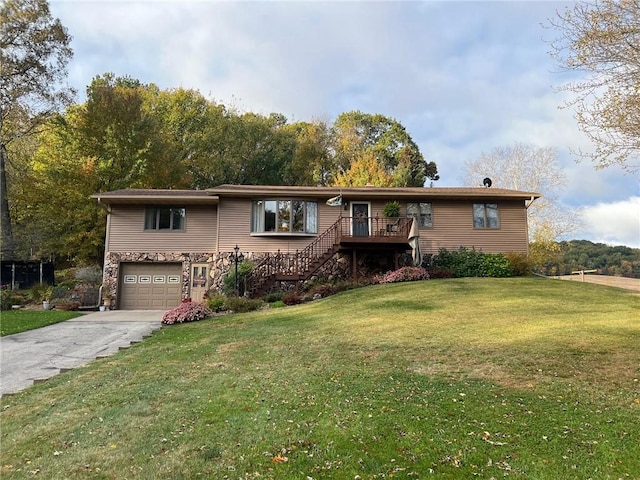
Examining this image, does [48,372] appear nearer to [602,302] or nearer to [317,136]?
[602,302]

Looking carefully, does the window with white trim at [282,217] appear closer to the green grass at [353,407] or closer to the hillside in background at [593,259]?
the green grass at [353,407]

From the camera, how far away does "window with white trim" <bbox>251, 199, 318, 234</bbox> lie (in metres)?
19.0

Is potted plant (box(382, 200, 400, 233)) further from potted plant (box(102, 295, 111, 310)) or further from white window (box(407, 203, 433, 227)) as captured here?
potted plant (box(102, 295, 111, 310))

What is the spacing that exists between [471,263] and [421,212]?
10.5 ft

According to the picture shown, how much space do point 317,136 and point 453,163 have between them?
40.0 feet

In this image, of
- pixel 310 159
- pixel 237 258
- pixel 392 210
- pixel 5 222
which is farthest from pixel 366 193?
pixel 5 222

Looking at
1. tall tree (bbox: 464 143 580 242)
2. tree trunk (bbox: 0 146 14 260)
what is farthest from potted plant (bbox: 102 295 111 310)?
tall tree (bbox: 464 143 580 242)

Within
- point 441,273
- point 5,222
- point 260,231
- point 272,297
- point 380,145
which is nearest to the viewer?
point 272,297

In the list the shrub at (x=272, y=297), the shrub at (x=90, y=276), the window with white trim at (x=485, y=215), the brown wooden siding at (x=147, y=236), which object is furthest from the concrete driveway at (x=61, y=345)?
the window with white trim at (x=485, y=215)

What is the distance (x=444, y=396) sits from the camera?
4.91 m

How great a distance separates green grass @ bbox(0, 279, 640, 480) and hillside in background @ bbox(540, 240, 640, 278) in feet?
81.3

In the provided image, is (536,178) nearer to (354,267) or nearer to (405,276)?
(405,276)

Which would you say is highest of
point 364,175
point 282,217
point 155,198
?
point 364,175

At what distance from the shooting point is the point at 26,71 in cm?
2533
